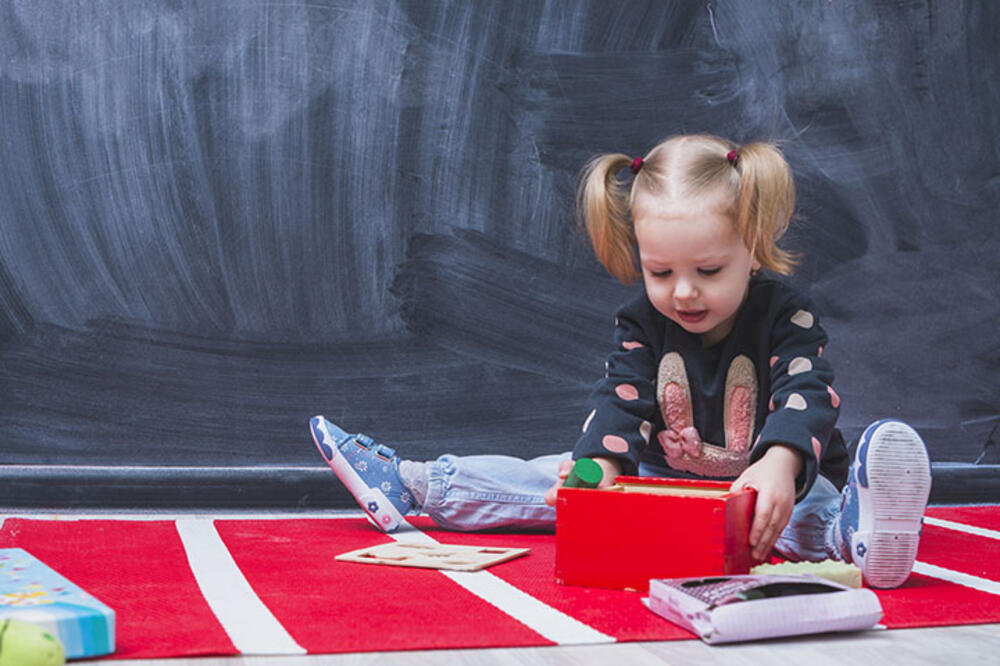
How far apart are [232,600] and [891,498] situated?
0.63 meters

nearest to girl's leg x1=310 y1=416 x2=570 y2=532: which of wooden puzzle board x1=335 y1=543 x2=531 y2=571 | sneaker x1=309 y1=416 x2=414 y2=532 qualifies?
sneaker x1=309 y1=416 x2=414 y2=532

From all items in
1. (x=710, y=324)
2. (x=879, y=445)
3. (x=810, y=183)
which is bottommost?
(x=879, y=445)

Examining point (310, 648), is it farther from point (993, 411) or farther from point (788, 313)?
point (993, 411)

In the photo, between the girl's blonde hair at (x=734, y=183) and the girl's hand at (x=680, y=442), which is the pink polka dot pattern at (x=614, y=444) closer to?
the girl's hand at (x=680, y=442)

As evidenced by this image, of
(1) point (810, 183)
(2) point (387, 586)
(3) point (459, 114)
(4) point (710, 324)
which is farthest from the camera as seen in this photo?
(1) point (810, 183)

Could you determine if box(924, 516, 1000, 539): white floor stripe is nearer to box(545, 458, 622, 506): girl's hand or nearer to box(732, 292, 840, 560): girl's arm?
box(732, 292, 840, 560): girl's arm

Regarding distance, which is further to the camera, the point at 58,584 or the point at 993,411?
the point at 993,411

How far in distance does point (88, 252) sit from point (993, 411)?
151 centimetres

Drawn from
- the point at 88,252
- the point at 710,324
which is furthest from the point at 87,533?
the point at 710,324

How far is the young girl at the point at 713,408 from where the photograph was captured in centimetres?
108

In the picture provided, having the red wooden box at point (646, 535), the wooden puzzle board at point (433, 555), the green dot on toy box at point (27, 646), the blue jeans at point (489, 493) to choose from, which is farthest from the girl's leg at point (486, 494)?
the green dot on toy box at point (27, 646)

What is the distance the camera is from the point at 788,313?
131 cm

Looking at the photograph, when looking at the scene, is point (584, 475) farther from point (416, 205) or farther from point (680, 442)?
point (416, 205)

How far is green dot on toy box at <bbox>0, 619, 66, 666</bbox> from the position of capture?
2.18 feet
